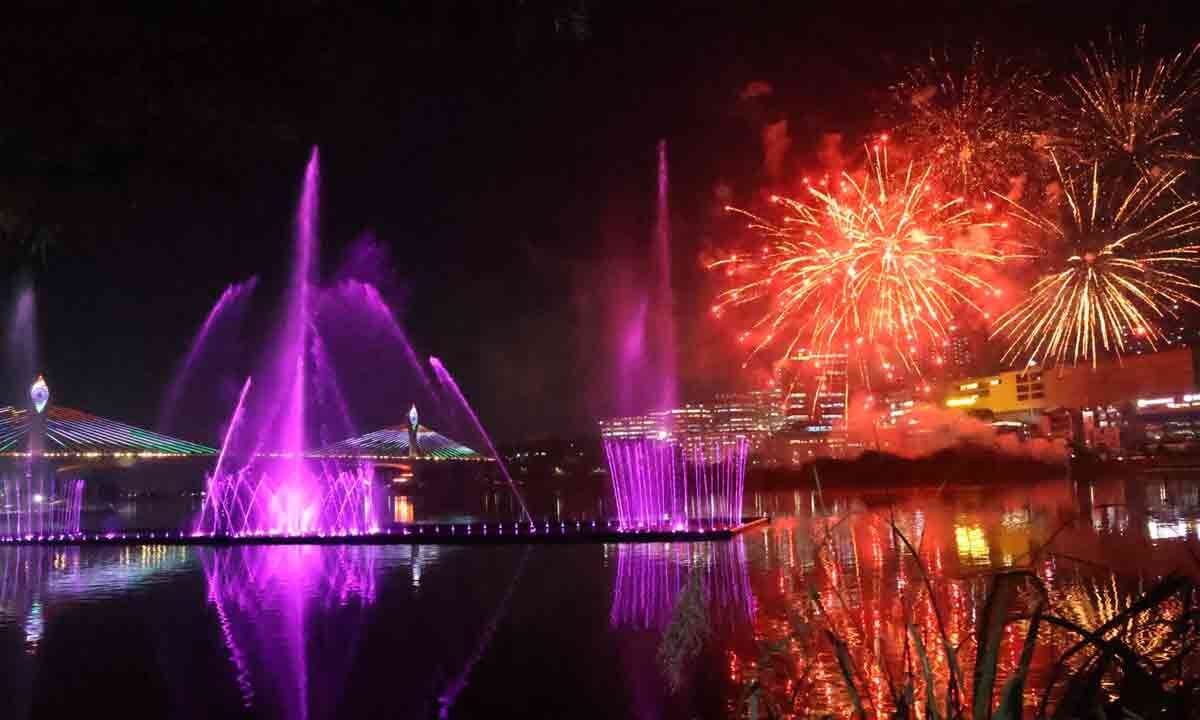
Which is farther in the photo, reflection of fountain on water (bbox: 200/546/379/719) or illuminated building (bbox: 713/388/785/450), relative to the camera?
illuminated building (bbox: 713/388/785/450)

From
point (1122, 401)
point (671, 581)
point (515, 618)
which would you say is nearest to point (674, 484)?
point (671, 581)

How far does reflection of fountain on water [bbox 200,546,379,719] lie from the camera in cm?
952

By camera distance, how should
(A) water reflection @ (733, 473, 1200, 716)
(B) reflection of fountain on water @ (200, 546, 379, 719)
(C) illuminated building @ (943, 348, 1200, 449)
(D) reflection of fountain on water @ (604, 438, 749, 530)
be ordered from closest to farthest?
(A) water reflection @ (733, 473, 1200, 716) < (B) reflection of fountain on water @ (200, 546, 379, 719) < (D) reflection of fountain on water @ (604, 438, 749, 530) < (C) illuminated building @ (943, 348, 1200, 449)

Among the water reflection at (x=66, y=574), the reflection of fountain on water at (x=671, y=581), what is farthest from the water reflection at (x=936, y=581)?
the water reflection at (x=66, y=574)

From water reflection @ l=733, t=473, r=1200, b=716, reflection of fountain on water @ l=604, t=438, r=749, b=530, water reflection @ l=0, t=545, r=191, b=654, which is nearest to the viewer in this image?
water reflection @ l=733, t=473, r=1200, b=716

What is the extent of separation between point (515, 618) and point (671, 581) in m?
4.18

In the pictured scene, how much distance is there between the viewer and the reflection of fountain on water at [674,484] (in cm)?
3469

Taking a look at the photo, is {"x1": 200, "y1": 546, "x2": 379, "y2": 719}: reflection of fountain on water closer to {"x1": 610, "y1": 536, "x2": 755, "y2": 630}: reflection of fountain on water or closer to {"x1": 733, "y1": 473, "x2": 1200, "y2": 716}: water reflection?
{"x1": 610, "y1": 536, "x2": 755, "y2": 630}: reflection of fountain on water

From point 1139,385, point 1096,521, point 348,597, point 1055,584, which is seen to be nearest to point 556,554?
point 348,597

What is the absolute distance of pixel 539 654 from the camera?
11055 mm

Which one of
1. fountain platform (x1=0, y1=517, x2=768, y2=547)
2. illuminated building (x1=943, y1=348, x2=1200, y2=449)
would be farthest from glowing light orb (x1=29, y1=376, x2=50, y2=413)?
illuminated building (x1=943, y1=348, x2=1200, y2=449)

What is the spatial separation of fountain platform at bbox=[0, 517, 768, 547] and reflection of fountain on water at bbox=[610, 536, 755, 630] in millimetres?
1416

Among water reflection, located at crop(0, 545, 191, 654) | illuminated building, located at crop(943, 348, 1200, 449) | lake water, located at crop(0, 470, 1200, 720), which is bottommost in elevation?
water reflection, located at crop(0, 545, 191, 654)

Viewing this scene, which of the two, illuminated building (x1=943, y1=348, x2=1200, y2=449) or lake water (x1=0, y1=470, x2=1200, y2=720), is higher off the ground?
illuminated building (x1=943, y1=348, x2=1200, y2=449)
